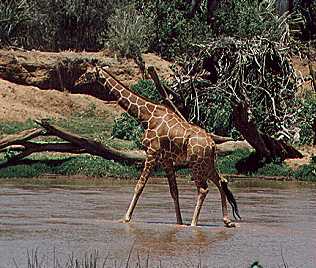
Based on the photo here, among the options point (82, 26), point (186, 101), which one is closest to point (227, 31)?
point (82, 26)

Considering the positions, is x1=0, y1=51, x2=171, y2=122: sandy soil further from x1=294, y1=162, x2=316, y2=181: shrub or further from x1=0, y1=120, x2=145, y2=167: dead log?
x1=294, y1=162, x2=316, y2=181: shrub

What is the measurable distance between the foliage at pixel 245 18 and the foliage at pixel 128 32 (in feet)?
9.13

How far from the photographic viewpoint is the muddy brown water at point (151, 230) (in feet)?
39.2

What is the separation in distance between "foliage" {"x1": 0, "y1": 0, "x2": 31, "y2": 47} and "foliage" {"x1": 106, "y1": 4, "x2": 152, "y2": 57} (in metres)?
3.24

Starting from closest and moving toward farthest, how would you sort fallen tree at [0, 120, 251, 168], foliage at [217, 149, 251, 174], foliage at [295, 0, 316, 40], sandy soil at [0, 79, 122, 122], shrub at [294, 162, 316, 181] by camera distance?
fallen tree at [0, 120, 251, 168] < shrub at [294, 162, 316, 181] < foliage at [217, 149, 251, 174] < sandy soil at [0, 79, 122, 122] < foliage at [295, 0, 316, 40]

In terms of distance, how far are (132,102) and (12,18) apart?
2416 centimetres

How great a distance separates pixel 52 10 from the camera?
41750mm

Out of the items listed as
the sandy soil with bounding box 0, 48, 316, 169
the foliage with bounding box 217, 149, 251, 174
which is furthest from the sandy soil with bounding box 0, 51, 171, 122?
the foliage with bounding box 217, 149, 251, 174

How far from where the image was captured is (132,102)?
16.1 m

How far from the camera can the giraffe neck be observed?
15.9m

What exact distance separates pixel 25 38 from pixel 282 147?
16.9 meters

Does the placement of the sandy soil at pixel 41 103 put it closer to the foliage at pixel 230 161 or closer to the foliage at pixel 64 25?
the foliage at pixel 64 25

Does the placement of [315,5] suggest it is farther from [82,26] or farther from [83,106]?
[83,106]

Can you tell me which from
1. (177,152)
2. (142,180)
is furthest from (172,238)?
(177,152)
